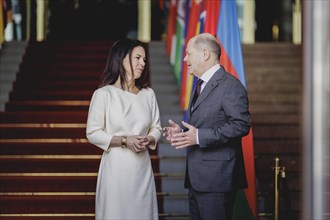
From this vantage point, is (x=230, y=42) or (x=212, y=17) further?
(x=212, y=17)

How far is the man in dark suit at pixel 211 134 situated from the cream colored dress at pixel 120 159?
22 cm

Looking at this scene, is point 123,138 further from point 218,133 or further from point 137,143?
point 218,133

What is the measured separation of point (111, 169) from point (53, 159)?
310cm

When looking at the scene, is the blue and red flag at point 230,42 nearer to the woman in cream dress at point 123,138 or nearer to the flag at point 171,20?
the woman in cream dress at point 123,138

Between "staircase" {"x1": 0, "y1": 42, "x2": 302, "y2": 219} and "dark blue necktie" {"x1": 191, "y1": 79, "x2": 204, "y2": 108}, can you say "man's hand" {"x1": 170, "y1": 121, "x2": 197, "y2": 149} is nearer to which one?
"dark blue necktie" {"x1": 191, "y1": 79, "x2": 204, "y2": 108}

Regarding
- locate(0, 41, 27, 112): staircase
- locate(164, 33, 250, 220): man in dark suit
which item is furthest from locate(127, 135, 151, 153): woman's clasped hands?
locate(0, 41, 27, 112): staircase

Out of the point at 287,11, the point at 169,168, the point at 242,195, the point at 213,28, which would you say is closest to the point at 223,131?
the point at 242,195

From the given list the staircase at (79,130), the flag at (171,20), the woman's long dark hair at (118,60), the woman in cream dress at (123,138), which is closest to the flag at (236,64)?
the staircase at (79,130)

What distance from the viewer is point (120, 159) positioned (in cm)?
343

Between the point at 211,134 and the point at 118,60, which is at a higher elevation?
the point at 118,60

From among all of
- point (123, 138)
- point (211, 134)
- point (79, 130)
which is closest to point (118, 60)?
point (123, 138)

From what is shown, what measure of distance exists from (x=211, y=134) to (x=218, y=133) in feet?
0.12

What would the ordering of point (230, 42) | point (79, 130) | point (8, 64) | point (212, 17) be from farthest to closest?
point (8, 64)
point (79, 130)
point (212, 17)
point (230, 42)

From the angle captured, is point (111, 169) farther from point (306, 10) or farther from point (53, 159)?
point (53, 159)
